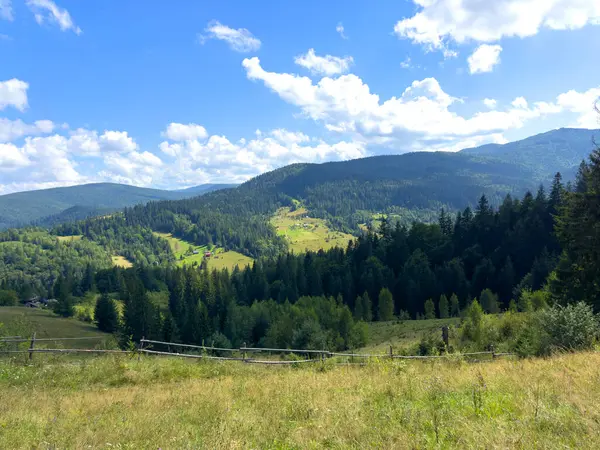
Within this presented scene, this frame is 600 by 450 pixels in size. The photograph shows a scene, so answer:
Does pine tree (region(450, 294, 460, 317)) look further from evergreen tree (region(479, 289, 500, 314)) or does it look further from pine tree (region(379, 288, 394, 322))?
pine tree (region(379, 288, 394, 322))

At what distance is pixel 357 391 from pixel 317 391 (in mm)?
1229

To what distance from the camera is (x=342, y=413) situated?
8219 millimetres

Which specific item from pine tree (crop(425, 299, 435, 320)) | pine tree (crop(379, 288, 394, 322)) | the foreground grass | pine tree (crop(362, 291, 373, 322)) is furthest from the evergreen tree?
the foreground grass

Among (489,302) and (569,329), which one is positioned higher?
(569,329)

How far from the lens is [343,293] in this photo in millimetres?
103312

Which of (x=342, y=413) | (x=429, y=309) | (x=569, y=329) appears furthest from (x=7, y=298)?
(x=569, y=329)

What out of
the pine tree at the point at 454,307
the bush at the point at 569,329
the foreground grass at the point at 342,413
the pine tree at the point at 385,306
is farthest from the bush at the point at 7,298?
the bush at the point at 569,329

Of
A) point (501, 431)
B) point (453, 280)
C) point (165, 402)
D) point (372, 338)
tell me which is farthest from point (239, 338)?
point (501, 431)

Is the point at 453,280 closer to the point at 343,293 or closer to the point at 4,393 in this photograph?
the point at 343,293

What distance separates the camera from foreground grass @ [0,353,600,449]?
20.6 feet

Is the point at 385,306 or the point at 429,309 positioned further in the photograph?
the point at 385,306

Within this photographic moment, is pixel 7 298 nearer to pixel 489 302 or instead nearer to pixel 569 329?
pixel 489 302

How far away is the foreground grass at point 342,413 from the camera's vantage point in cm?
629

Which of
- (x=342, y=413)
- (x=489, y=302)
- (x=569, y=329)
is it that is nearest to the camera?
(x=342, y=413)
